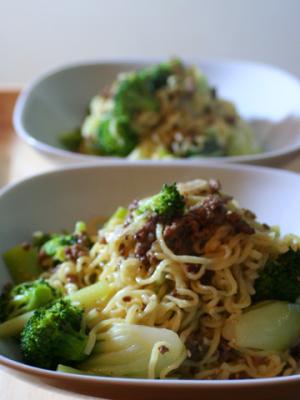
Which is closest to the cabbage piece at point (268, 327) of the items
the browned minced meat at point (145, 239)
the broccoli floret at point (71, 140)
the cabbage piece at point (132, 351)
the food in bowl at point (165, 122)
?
the cabbage piece at point (132, 351)

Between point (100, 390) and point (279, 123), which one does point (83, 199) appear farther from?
point (279, 123)

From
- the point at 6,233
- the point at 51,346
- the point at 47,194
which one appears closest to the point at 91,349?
the point at 51,346

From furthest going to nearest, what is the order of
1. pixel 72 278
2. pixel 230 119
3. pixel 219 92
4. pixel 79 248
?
pixel 219 92, pixel 230 119, pixel 79 248, pixel 72 278

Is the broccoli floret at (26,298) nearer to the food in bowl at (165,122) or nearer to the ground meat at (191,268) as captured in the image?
the ground meat at (191,268)

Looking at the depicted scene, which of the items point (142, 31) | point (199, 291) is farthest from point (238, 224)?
point (142, 31)

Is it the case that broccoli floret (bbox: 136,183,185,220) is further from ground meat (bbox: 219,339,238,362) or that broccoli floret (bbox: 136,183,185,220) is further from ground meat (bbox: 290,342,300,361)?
ground meat (bbox: 290,342,300,361)

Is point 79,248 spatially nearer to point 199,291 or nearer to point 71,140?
point 199,291

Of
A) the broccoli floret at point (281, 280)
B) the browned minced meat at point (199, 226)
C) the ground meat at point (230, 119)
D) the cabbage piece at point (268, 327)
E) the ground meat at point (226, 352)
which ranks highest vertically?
the browned minced meat at point (199, 226)

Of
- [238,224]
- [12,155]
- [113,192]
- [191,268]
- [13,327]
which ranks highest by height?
[238,224]
